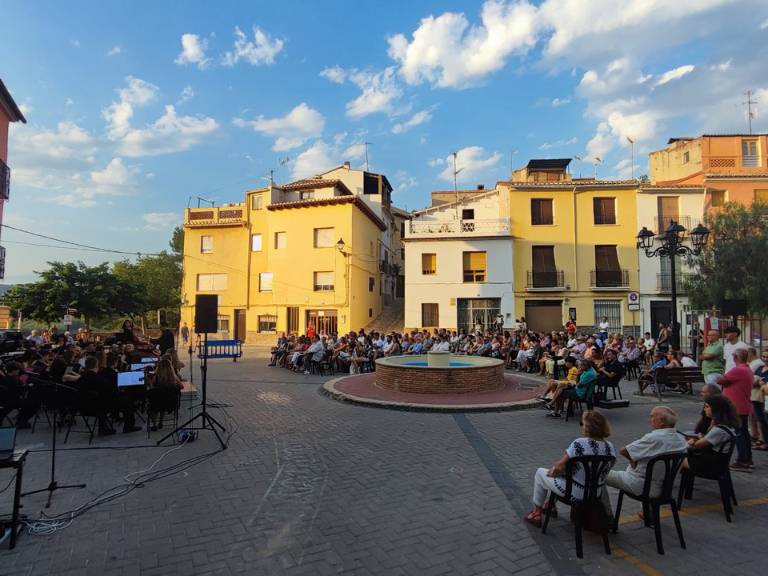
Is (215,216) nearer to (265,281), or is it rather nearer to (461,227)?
(265,281)

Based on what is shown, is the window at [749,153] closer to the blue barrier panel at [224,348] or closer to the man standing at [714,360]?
the man standing at [714,360]

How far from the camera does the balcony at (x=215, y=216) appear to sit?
112ft

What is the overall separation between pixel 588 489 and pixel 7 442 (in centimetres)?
532

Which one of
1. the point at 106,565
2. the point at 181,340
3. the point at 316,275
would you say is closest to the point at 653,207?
the point at 316,275

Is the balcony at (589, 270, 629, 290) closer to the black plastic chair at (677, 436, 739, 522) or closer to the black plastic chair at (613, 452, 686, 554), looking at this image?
the black plastic chair at (677, 436, 739, 522)

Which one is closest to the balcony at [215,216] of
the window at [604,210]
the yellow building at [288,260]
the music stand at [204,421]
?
the yellow building at [288,260]

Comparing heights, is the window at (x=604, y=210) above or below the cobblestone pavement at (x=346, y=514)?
above

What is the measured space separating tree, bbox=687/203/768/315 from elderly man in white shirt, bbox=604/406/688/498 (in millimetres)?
16229

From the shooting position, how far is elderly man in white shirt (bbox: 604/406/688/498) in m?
4.01

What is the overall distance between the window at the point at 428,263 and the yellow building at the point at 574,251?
16.4 feet

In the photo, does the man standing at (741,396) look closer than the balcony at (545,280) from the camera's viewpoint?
Yes

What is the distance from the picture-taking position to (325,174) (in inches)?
1563

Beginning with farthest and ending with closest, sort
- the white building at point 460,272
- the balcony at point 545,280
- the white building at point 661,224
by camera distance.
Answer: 1. the white building at point 460,272
2. the balcony at point 545,280
3. the white building at point 661,224

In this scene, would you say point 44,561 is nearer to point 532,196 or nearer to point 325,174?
point 532,196
